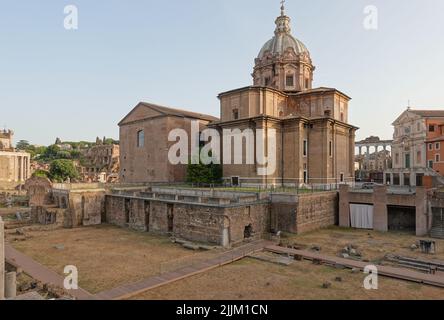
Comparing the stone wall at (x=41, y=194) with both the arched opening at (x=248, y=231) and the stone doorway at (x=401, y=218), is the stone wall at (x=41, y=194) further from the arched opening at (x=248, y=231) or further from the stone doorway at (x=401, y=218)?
the stone doorway at (x=401, y=218)

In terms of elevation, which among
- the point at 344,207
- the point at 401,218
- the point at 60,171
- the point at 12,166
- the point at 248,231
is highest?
the point at 12,166

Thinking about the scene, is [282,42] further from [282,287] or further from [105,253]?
[282,287]

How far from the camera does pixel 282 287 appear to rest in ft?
44.2

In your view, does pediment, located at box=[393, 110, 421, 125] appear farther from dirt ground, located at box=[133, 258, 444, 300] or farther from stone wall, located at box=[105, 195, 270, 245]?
dirt ground, located at box=[133, 258, 444, 300]

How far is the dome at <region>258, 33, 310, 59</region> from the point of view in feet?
140

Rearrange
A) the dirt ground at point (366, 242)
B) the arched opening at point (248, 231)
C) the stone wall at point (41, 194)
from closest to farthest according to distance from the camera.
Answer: the dirt ground at point (366, 242) < the arched opening at point (248, 231) < the stone wall at point (41, 194)

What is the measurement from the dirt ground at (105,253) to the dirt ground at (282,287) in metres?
2.64

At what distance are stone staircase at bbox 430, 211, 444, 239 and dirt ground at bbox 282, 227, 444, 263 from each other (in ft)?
4.45

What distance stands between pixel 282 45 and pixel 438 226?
103 feet

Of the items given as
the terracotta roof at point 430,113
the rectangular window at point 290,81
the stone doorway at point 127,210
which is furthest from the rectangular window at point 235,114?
the terracotta roof at point 430,113

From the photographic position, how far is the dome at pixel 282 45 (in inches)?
1686

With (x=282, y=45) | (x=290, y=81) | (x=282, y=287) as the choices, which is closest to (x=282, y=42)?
(x=282, y=45)
